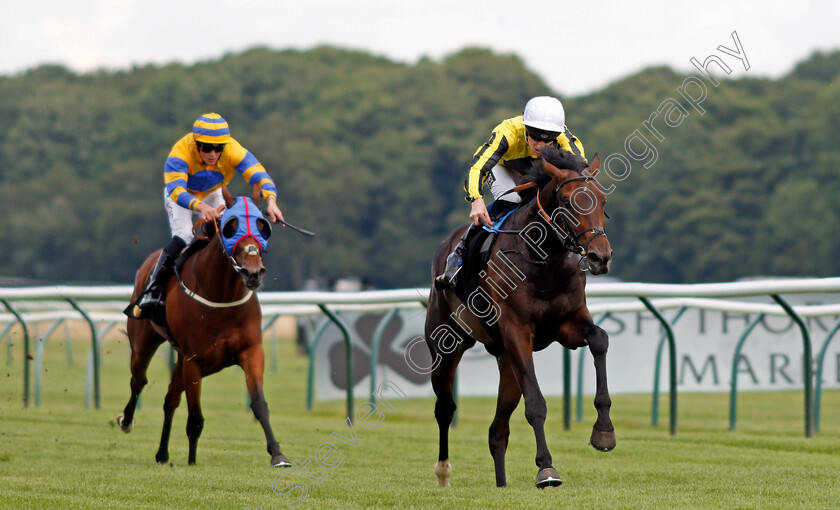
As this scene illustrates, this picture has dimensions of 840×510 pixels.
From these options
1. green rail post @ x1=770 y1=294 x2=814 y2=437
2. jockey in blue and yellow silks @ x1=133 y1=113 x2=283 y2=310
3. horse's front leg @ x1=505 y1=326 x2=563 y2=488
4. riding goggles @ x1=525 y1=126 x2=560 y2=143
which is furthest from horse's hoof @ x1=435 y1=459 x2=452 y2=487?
green rail post @ x1=770 y1=294 x2=814 y2=437

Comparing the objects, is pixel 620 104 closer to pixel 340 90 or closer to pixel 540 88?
pixel 540 88

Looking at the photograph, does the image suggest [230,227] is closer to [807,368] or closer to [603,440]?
[603,440]

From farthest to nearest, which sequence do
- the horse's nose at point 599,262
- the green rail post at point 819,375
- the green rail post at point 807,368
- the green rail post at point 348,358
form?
the green rail post at point 348,358 → the green rail post at point 819,375 → the green rail post at point 807,368 → the horse's nose at point 599,262

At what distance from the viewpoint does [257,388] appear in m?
7.48

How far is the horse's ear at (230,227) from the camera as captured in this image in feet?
24.3

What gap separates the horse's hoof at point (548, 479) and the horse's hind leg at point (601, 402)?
239 millimetres

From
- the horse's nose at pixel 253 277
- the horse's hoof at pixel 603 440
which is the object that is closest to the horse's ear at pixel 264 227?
the horse's nose at pixel 253 277

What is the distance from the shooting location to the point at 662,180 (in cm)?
5359

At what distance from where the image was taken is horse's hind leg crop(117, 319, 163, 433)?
29.3 ft

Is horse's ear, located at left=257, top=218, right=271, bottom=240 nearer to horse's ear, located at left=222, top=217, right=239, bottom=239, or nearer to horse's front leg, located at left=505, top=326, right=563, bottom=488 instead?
horse's ear, located at left=222, top=217, right=239, bottom=239

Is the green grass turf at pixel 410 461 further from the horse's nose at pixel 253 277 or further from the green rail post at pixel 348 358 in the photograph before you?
the horse's nose at pixel 253 277

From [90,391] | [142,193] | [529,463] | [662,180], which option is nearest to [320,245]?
[142,193]

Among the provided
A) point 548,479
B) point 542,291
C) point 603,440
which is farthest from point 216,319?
point 603,440

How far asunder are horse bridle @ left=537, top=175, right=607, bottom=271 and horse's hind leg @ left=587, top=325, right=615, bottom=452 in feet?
1.22
